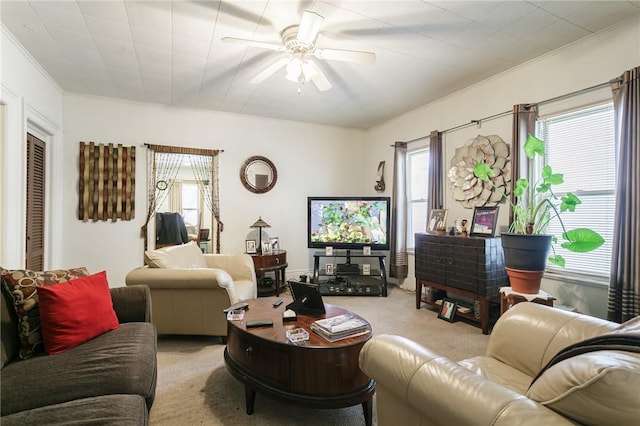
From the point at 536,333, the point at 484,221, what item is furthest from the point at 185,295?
the point at 484,221

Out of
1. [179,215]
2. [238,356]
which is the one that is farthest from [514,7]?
[179,215]

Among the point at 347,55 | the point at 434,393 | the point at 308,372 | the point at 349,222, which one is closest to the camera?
the point at 434,393

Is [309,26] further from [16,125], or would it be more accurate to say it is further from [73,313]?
[16,125]

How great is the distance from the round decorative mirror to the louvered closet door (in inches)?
91.8

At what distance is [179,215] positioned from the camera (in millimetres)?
4391

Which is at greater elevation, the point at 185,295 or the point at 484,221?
the point at 484,221

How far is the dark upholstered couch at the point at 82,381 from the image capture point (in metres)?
1.13

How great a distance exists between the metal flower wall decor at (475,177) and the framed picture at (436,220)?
0.26 m

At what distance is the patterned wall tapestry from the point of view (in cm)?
389

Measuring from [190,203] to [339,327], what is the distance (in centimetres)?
354

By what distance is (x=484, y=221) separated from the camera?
331cm

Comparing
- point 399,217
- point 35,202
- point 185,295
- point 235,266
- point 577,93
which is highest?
point 577,93

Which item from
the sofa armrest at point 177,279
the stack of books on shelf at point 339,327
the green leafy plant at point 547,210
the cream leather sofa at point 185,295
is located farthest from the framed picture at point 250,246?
the green leafy plant at point 547,210

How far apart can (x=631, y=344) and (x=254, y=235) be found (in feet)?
14.5
